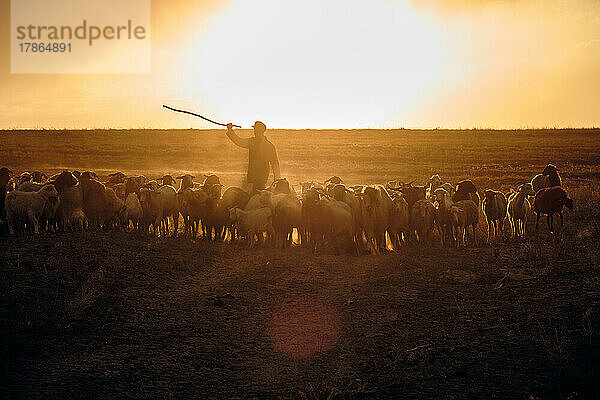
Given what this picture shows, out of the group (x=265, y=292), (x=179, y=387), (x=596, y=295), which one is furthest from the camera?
(x=265, y=292)

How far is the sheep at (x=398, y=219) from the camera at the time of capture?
46.2 ft

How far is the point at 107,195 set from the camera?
1427 cm

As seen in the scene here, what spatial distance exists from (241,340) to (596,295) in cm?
520

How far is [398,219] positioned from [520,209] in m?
4.06

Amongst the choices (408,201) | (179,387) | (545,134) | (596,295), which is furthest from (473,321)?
(545,134)

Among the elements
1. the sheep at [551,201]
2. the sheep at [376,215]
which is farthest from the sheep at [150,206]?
the sheep at [551,201]

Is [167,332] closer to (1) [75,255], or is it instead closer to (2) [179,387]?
(2) [179,387]

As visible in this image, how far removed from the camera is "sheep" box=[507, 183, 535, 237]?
52.1 feet

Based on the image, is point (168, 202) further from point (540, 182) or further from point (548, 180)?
point (548, 180)

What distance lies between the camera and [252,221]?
1351 centimetres

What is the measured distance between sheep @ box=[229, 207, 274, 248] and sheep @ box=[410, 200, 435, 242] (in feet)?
11.5

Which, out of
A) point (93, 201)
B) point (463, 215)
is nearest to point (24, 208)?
point (93, 201)

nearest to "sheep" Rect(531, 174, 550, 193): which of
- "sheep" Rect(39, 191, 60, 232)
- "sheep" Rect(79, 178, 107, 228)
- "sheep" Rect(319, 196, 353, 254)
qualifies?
"sheep" Rect(319, 196, 353, 254)

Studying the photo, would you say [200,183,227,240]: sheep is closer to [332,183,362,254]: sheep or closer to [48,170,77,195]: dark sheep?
[332,183,362,254]: sheep
